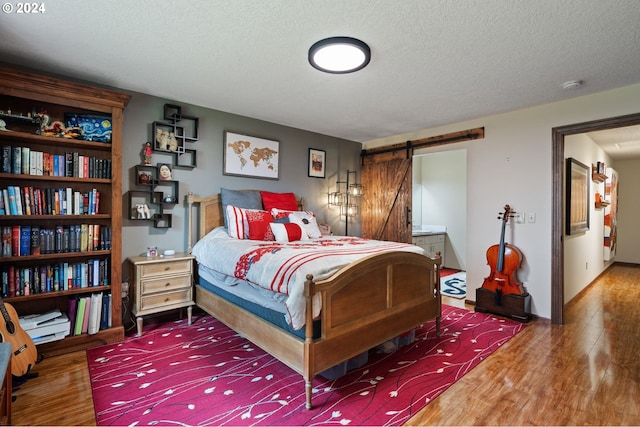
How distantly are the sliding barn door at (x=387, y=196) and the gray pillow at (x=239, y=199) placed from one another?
215 cm

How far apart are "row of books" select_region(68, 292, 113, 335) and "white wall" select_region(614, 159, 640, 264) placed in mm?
8948

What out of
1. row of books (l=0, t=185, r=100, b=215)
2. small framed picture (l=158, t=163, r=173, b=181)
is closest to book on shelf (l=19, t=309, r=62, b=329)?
row of books (l=0, t=185, r=100, b=215)

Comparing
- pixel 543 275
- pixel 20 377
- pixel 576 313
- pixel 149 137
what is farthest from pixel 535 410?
pixel 149 137

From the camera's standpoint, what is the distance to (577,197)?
3.95 metres

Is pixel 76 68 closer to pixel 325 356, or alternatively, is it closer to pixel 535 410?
pixel 325 356

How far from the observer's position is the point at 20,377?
2.09m

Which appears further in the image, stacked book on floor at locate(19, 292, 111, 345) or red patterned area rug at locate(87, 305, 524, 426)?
stacked book on floor at locate(19, 292, 111, 345)

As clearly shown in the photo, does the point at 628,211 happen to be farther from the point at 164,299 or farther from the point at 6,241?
the point at 6,241

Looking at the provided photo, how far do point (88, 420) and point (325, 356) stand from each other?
137 cm

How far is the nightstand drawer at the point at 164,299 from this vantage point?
9.35 ft

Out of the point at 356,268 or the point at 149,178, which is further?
the point at 149,178

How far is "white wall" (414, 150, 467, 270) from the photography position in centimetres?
602

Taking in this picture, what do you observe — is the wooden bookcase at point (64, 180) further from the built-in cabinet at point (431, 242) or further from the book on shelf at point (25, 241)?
the built-in cabinet at point (431, 242)

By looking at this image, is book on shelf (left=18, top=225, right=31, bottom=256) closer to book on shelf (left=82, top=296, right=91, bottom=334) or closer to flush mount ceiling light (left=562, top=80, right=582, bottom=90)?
book on shelf (left=82, top=296, right=91, bottom=334)
